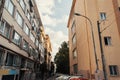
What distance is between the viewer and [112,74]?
16.8 meters

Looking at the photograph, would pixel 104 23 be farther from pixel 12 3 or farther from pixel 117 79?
pixel 12 3

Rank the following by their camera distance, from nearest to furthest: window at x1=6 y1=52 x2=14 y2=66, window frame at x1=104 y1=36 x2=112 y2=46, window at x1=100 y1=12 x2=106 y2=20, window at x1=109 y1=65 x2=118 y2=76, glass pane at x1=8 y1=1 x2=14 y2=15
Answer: glass pane at x1=8 y1=1 x2=14 y2=15, window at x1=6 y1=52 x2=14 y2=66, window at x1=109 y1=65 x2=118 y2=76, window frame at x1=104 y1=36 x2=112 y2=46, window at x1=100 y1=12 x2=106 y2=20

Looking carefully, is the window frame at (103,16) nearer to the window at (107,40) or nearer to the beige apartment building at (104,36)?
the beige apartment building at (104,36)

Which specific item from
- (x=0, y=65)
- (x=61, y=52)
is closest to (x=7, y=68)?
(x=0, y=65)

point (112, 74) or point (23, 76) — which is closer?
point (112, 74)

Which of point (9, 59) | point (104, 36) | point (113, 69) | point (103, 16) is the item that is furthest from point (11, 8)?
point (113, 69)

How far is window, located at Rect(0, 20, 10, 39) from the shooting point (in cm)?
1326

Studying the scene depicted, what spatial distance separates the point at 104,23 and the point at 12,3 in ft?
41.4

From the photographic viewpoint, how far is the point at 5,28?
14.4m

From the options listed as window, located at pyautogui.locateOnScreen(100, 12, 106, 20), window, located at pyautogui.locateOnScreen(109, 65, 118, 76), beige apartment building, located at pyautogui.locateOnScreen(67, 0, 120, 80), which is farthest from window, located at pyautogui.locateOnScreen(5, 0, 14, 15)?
window, located at pyautogui.locateOnScreen(109, 65, 118, 76)

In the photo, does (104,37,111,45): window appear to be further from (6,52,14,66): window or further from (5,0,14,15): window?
(5,0,14,15): window

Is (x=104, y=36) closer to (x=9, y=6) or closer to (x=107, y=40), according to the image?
(x=107, y=40)

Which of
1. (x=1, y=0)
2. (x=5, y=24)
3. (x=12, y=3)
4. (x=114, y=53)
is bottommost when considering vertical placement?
(x=114, y=53)

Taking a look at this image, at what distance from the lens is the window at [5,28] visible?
13.3 metres
